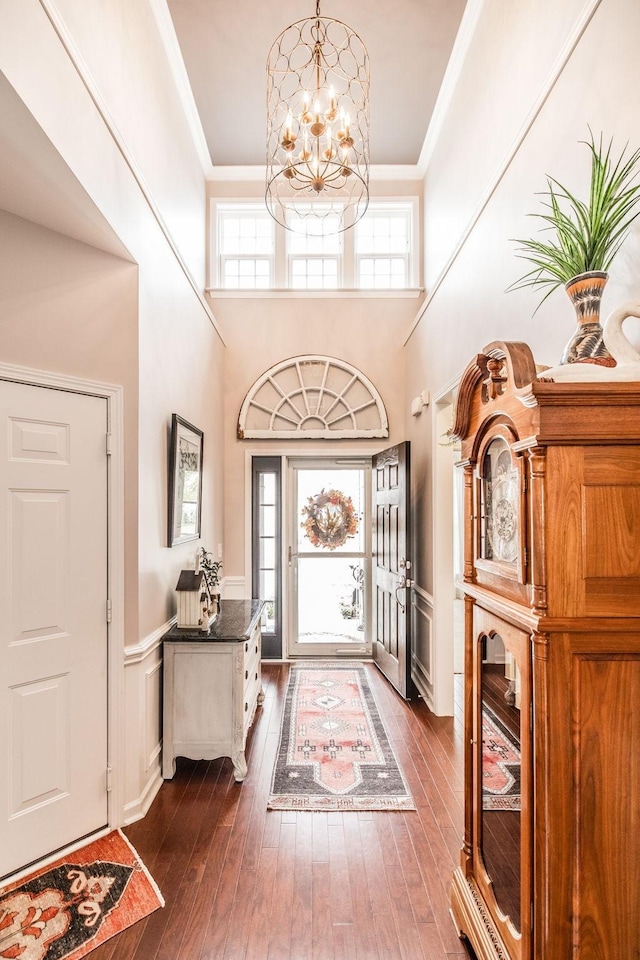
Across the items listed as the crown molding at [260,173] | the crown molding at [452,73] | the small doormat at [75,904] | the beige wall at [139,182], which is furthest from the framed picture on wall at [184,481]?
→ the crown molding at [452,73]

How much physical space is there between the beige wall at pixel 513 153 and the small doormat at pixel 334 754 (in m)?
1.17

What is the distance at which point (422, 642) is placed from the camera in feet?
14.4

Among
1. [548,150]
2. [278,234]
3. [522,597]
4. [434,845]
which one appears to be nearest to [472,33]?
[548,150]

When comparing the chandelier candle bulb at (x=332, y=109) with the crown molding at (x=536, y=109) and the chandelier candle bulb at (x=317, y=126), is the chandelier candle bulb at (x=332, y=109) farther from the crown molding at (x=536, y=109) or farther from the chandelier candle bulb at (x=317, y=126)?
the crown molding at (x=536, y=109)

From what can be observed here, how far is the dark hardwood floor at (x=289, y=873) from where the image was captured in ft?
6.23

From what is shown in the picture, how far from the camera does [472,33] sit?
10.9 feet

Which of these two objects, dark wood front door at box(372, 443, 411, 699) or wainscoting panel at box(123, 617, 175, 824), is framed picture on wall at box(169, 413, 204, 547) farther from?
dark wood front door at box(372, 443, 411, 699)

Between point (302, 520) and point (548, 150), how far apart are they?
3861 mm

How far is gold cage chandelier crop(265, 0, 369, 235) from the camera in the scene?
242cm

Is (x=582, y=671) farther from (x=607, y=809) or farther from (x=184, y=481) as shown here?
(x=184, y=481)

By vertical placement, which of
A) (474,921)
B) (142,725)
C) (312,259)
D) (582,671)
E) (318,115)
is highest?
(312,259)

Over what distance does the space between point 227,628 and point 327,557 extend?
7.21 feet

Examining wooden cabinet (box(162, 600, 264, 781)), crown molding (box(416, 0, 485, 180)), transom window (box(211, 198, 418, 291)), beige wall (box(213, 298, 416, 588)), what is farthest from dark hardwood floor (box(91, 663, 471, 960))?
crown molding (box(416, 0, 485, 180))

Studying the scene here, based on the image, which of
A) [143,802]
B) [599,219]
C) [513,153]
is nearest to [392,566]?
[143,802]
